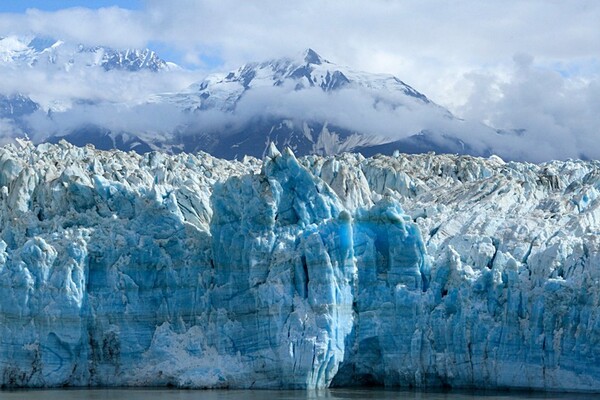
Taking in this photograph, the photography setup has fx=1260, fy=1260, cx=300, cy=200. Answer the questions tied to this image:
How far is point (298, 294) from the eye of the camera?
34.8 metres

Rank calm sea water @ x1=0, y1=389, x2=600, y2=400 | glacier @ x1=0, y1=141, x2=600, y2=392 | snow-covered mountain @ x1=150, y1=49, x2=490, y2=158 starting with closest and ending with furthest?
calm sea water @ x1=0, y1=389, x2=600, y2=400 → glacier @ x1=0, y1=141, x2=600, y2=392 → snow-covered mountain @ x1=150, y1=49, x2=490, y2=158

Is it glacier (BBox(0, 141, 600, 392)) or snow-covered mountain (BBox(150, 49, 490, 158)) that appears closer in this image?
glacier (BBox(0, 141, 600, 392))

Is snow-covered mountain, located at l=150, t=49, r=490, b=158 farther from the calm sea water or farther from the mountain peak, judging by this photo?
the calm sea water

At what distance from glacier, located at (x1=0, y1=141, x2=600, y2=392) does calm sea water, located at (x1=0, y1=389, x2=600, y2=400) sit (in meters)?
0.56

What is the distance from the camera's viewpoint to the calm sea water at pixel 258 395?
106ft

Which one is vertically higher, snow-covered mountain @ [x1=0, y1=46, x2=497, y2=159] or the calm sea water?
snow-covered mountain @ [x1=0, y1=46, x2=497, y2=159]

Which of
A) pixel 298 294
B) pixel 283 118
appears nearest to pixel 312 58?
pixel 283 118

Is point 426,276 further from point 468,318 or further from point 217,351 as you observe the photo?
point 217,351

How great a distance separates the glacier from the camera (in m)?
33.5

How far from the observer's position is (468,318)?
33.9 metres

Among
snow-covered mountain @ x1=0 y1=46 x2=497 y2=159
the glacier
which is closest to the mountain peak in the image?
snow-covered mountain @ x1=0 y1=46 x2=497 y2=159

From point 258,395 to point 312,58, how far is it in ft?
254

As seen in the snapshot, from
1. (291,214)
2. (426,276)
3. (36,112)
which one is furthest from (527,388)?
(36,112)

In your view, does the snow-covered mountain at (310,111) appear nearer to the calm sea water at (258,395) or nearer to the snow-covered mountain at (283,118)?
the snow-covered mountain at (283,118)
